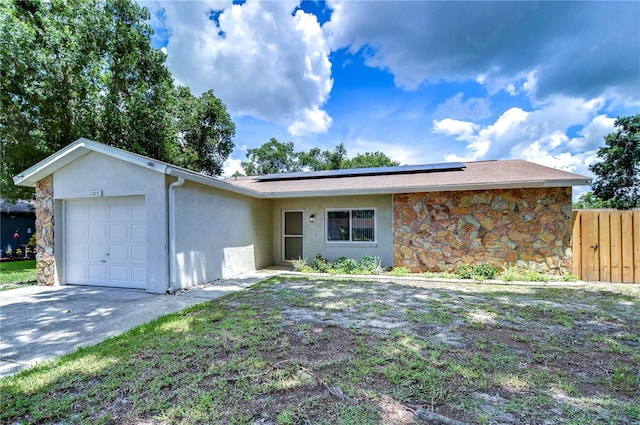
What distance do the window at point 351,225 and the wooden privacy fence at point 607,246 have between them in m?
5.74

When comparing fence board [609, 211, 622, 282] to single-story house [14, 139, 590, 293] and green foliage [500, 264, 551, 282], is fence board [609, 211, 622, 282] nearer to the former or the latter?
single-story house [14, 139, 590, 293]

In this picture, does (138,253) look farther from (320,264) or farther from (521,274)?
(521,274)

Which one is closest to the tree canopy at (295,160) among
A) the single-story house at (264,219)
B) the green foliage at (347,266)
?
the single-story house at (264,219)

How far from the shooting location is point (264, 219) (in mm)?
11016

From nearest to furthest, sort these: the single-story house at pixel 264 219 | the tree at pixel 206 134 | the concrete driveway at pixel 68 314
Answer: the concrete driveway at pixel 68 314
the single-story house at pixel 264 219
the tree at pixel 206 134

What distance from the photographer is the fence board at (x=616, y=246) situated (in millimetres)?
7875

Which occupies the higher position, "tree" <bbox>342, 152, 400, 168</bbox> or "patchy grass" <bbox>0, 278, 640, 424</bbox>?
"tree" <bbox>342, 152, 400, 168</bbox>

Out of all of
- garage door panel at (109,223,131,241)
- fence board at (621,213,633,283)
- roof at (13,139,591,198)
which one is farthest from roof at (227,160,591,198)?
garage door panel at (109,223,131,241)

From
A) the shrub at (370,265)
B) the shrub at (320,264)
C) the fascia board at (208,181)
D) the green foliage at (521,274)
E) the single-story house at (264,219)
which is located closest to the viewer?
the fascia board at (208,181)

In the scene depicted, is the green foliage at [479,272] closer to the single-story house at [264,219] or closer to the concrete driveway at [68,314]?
the single-story house at [264,219]

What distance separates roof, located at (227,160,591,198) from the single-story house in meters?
0.04

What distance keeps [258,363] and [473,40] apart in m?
10.6

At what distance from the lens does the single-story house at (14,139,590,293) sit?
698 centimetres

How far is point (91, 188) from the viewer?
740 centimetres
